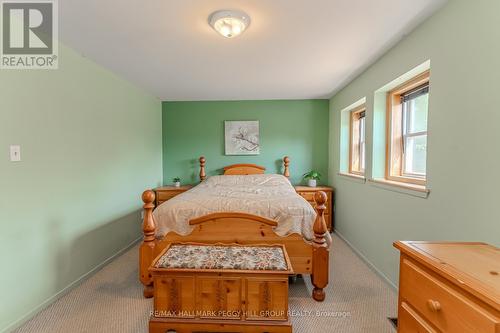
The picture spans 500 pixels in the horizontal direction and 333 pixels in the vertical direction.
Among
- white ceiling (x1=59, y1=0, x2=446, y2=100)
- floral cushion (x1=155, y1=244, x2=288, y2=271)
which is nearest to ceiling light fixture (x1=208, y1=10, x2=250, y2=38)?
white ceiling (x1=59, y1=0, x2=446, y2=100)

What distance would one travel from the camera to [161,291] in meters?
1.54

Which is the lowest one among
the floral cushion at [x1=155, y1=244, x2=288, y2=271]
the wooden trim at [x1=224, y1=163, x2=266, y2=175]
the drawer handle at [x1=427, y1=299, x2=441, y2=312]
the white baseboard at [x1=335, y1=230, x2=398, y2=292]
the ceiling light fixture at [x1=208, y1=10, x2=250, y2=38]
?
the white baseboard at [x1=335, y1=230, x2=398, y2=292]

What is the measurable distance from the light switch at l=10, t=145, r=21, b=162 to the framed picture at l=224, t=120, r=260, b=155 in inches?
107

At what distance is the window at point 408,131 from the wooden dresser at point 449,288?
120 centimetres

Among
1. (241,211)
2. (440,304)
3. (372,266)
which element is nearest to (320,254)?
(241,211)

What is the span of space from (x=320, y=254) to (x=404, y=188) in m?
0.89

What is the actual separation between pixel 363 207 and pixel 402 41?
5.63ft

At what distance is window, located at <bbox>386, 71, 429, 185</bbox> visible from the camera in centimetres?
208

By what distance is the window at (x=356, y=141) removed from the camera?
347 centimetres

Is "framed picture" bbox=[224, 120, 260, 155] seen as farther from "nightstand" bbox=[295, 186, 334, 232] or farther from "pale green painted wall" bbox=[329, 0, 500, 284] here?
"pale green painted wall" bbox=[329, 0, 500, 284]

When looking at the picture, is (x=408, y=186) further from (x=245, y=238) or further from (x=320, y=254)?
(x=245, y=238)

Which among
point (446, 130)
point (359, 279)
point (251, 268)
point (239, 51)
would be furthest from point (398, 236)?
point (239, 51)

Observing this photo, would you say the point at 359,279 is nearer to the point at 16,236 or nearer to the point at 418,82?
the point at 418,82

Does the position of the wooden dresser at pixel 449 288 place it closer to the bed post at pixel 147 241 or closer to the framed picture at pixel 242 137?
the bed post at pixel 147 241
